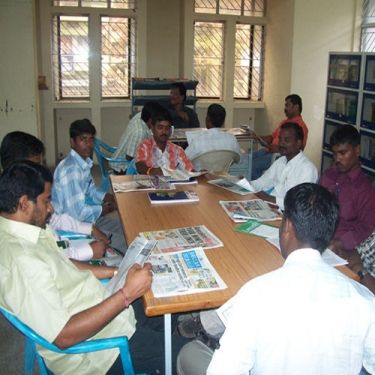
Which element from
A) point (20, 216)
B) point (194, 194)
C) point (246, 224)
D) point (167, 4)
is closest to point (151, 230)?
point (246, 224)

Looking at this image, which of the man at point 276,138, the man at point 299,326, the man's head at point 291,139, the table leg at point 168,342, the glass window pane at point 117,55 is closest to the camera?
the man at point 299,326

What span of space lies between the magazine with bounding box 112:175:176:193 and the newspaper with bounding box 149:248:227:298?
1.13 metres

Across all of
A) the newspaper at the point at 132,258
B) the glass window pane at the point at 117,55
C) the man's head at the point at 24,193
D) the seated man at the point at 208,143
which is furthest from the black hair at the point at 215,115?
the glass window pane at the point at 117,55

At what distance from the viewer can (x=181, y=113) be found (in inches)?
221

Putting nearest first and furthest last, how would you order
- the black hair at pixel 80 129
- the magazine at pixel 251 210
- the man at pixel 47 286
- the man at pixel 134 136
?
the man at pixel 47 286 < the magazine at pixel 251 210 < the black hair at pixel 80 129 < the man at pixel 134 136

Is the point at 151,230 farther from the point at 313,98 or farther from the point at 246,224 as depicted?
the point at 313,98

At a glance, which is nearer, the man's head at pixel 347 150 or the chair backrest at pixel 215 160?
the man's head at pixel 347 150

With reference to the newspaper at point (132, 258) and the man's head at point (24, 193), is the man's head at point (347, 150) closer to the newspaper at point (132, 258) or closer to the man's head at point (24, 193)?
the newspaper at point (132, 258)

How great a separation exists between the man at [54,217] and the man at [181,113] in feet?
9.82

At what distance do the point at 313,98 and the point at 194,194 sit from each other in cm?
436

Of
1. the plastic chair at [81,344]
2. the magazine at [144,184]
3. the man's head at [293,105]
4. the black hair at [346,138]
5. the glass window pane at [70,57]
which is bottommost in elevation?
the plastic chair at [81,344]

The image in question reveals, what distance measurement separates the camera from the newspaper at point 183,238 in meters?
2.11

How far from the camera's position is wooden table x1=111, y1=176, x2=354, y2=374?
169cm

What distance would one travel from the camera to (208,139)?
4.08 m
